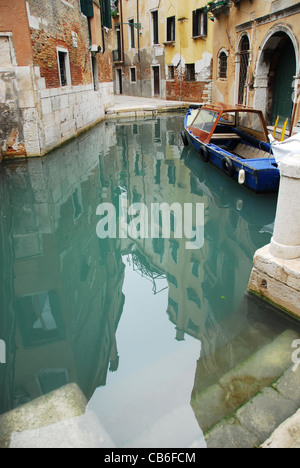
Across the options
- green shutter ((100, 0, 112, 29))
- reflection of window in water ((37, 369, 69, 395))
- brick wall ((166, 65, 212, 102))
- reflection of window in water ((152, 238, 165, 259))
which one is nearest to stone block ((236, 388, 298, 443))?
reflection of window in water ((37, 369, 69, 395))

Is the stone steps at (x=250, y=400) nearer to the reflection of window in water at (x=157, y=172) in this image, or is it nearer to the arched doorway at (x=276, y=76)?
the reflection of window in water at (x=157, y=172)

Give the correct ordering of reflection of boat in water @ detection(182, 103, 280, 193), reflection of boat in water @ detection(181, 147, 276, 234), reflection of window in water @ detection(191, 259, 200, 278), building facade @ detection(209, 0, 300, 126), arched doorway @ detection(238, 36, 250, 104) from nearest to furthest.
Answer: reflection of window in water @ detection(191, 259, 200, 278)
reflection of boat in water @ detection(181, 147, 276, 234)
reflection of boat in water @ detection(182, 103, 280, 193)
building facade @ detection(209, 0, 300, 126)
arched doorway @ detection(238, 36, 250, 104)

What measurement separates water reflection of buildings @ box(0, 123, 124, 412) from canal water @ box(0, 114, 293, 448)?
0.4 inches

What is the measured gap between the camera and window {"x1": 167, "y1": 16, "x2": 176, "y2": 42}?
19297 mm

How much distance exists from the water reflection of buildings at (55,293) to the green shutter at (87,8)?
8547 millimetres

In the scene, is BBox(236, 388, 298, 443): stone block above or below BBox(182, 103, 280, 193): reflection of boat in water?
below

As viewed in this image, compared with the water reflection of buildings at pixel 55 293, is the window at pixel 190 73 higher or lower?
higher

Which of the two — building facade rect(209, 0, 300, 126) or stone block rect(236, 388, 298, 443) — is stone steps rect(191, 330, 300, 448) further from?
building facade rect(209, 0, 300, 126)

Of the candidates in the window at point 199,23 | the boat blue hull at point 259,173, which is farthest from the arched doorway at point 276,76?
the window at point 199,23

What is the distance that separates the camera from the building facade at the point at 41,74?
7.53 metres

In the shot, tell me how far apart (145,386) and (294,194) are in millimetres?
1839

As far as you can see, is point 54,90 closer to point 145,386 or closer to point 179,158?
point 179,158

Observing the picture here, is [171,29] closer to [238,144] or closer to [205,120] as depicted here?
[205,120]

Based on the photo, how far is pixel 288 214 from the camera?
2926mm
